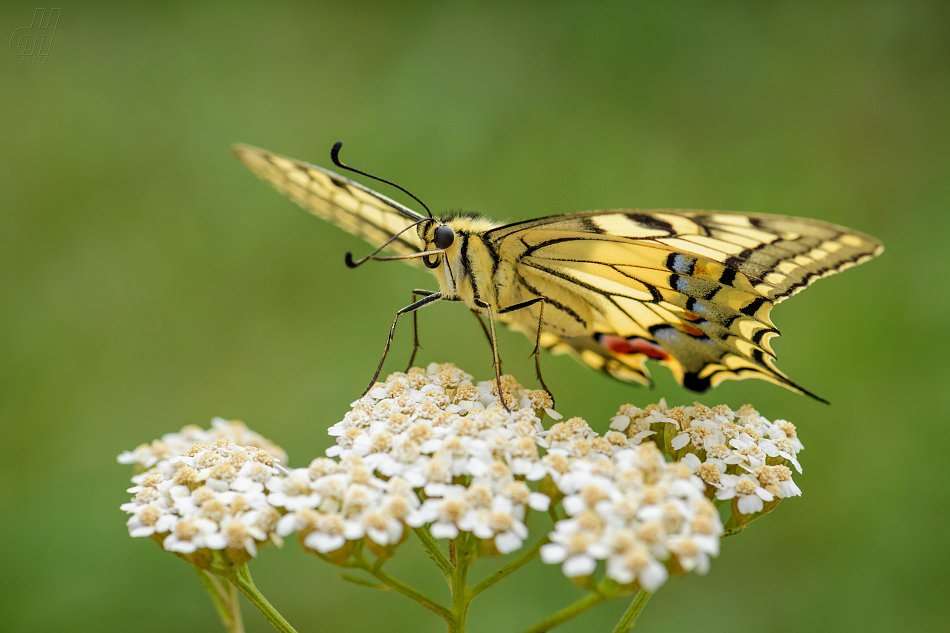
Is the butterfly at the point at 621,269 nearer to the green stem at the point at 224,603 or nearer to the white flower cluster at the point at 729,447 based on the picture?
the white flower cluster at the point at 729,447

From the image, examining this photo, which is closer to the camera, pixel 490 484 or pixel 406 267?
pixel 490 484

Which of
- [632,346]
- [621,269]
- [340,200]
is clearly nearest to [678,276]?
[621,269]

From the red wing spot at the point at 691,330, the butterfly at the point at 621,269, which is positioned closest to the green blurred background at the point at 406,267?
the butterfly at the point at 621,269

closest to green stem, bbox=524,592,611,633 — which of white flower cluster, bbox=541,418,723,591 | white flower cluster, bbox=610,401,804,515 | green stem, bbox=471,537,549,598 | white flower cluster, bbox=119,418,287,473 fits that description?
white flower cluster, bbox=541,418,723,591

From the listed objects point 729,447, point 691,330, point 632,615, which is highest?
point 691,330

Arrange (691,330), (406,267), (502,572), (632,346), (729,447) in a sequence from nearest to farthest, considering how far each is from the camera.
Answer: (502,572), (729,447), (691,330), (632,346), (406,267)

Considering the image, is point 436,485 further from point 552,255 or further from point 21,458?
point 21,458

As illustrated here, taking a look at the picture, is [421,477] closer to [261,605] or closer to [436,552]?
[436,552]
